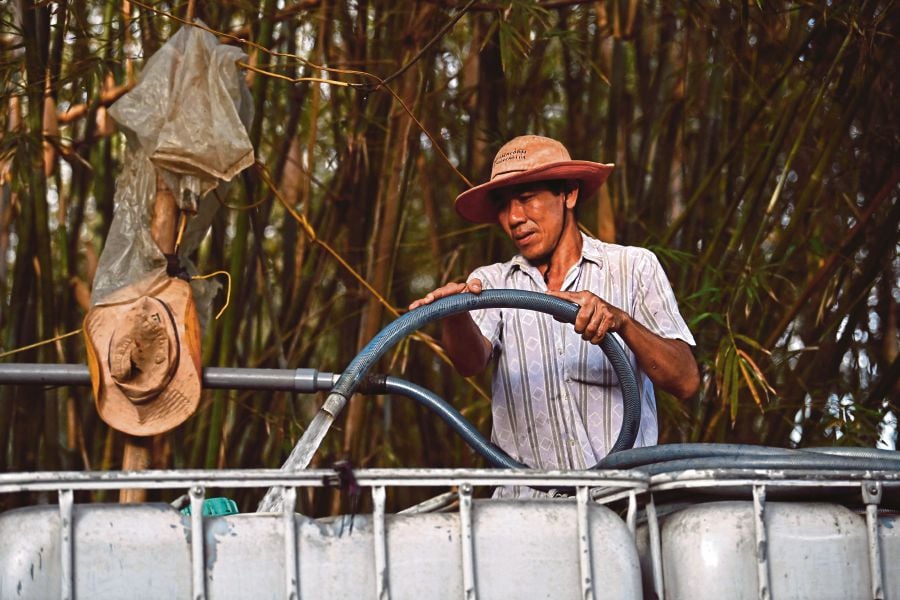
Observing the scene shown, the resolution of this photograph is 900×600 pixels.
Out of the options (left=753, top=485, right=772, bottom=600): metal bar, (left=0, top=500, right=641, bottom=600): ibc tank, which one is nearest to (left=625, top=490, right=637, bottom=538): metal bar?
(left=0, top=500, right=641, bottom=600): ibc tank

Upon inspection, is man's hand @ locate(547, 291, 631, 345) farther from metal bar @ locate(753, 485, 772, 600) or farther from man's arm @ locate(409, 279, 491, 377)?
metal bar @ locate(753, 485, 772, 600)

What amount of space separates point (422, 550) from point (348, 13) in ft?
8.59

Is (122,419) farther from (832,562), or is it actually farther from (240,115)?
(832,562)

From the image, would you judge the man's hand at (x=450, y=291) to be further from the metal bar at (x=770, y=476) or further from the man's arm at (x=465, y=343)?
the metal bar at (x=770, y=476)

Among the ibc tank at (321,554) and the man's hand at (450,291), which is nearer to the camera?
the ibc tank at (321,554)

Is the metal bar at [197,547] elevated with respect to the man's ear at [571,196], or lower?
lower

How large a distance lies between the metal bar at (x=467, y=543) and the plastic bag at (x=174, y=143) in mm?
1083

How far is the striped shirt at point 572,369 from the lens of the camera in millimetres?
2453

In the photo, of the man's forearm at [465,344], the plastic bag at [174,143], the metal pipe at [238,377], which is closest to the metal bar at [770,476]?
the metal pipe at [238,377]

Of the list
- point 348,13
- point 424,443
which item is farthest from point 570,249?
Answer: point 424,443

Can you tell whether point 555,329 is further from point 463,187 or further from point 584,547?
point 463,187

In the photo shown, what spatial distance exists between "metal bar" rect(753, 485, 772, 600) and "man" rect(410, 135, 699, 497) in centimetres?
74

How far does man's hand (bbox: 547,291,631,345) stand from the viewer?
206 centimetres

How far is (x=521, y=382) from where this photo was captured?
2529 millimetres
